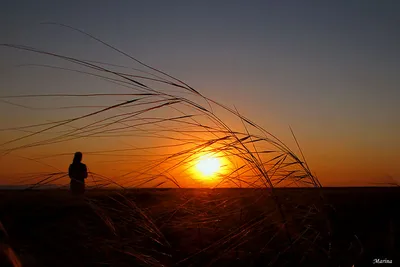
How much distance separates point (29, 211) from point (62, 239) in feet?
1.77

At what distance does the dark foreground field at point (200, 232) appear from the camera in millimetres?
1499

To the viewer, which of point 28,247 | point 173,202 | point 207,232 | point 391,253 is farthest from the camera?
point 207,232

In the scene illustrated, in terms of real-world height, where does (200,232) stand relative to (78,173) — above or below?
below

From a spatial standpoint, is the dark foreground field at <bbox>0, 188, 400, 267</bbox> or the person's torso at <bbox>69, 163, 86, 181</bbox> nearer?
the dark foreground field at <bbox>0, 188, 400, 267</bbox>

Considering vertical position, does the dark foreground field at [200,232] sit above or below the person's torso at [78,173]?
below

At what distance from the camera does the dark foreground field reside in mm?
1499

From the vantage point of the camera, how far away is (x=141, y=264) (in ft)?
5.23

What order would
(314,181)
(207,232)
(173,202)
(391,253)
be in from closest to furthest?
(391,253), (314,181), (173,202), (207,232)

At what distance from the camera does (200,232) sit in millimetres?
2078

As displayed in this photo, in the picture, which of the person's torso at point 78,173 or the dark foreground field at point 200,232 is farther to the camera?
the person's torso at point 78,173

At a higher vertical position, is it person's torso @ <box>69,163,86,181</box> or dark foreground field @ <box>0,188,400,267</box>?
person's torso @ <box>69,163,86,181</box>

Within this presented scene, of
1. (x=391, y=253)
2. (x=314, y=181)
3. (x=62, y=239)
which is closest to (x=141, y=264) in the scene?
(x=62, y=239)

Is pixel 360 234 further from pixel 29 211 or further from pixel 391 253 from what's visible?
pixel 29 211

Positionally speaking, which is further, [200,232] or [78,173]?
[78,173]
